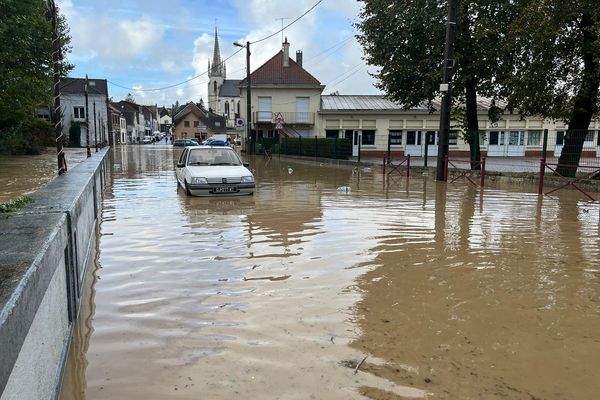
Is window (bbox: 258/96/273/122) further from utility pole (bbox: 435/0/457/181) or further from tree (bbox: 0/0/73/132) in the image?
utility pole (bbox: 435/0/457/181)

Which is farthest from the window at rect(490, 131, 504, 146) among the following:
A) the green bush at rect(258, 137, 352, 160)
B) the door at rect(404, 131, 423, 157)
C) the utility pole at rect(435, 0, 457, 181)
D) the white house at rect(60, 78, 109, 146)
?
the white house at rect(60, 78, 109, 146)

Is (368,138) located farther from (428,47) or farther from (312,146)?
(428,47)

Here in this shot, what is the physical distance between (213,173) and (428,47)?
13706mm

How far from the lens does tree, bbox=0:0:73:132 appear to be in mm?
21631

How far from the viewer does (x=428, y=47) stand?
21578 mm

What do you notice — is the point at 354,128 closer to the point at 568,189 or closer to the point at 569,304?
the point at 568,189

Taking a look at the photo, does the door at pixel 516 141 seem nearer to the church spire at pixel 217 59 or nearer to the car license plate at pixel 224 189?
the car license plate at pixel 224 189

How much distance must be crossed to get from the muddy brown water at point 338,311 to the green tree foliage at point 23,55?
17686 millimetres

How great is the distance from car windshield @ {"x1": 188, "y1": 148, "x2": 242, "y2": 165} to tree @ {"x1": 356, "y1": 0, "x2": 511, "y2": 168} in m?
10.9

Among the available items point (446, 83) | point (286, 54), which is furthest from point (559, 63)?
point (286, 54)

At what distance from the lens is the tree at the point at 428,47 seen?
19438mm

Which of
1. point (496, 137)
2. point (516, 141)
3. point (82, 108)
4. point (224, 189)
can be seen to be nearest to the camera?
point (224, 189)

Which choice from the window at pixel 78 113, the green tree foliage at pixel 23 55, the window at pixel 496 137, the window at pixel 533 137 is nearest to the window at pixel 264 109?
the window at pixel 496 137

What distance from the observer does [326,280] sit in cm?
532
